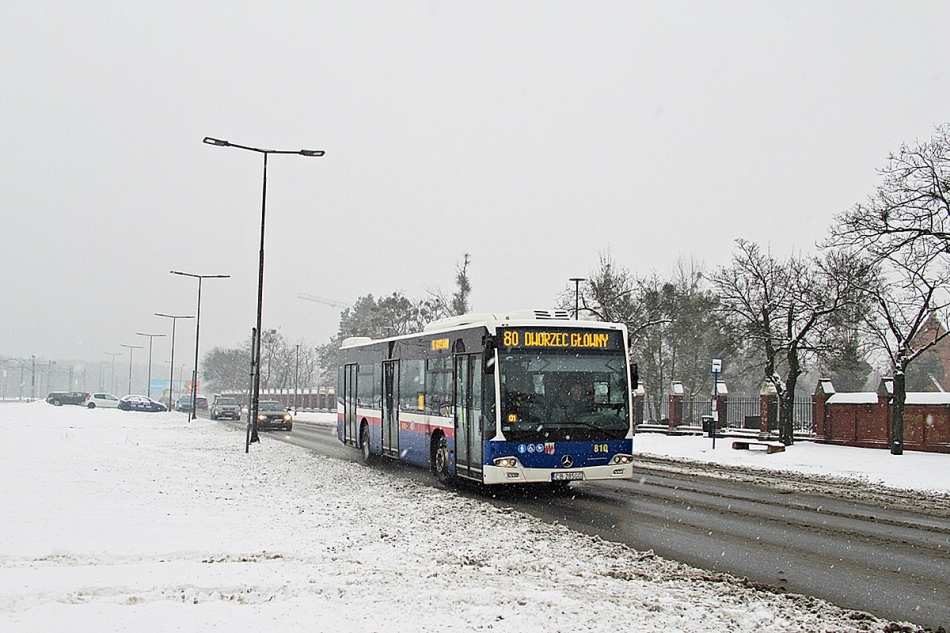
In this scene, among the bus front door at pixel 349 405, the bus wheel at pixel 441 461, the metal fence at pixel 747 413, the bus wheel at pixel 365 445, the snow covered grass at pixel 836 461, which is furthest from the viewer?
the metal fence at pixel 747 413

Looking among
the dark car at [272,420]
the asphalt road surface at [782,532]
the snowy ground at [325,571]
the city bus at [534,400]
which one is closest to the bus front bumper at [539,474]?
the city bus at [534,400]

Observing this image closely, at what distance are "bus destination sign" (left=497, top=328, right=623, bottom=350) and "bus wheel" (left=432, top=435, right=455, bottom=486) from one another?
2872 mm

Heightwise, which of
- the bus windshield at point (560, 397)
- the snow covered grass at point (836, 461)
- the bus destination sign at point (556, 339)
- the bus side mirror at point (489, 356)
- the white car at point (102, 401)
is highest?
the bus destination sign at point (556, 339)

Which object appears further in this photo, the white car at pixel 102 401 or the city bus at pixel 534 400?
the white car at pixel 102 401

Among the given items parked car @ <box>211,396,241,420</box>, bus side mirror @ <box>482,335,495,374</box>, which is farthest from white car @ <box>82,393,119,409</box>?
bus side mirror @ <box>482,335,495,374</box>

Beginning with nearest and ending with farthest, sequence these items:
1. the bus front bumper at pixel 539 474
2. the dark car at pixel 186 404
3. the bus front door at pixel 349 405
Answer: the bus front bumper at pixel 539 474 < the bus front door at pixel 349 405 < the dark car at pixel 186 404

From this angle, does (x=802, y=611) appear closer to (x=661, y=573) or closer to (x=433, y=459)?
(x=661, y=573)

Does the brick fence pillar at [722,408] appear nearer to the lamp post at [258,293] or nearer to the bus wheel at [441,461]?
the lamp post at [258,293]

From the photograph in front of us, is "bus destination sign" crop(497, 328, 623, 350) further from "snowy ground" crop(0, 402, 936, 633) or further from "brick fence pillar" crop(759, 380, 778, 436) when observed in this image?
"brick fence pillar" crop(759, 380, 778, 436)

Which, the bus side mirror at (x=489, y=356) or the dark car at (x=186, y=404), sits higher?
the bus side mirror at (x=489, y=356)

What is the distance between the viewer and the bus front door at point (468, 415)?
15.4 metres

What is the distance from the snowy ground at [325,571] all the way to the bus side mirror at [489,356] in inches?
89.7

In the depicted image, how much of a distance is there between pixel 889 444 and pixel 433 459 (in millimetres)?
18717

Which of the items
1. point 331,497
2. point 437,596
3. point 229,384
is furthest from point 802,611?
point 229,384
